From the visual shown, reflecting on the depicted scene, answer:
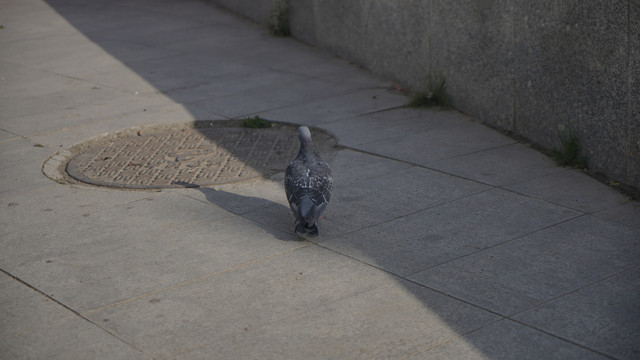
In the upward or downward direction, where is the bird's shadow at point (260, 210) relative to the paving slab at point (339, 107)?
downward

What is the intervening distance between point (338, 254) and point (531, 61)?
3293 mm

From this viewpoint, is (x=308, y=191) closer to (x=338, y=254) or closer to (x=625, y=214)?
(x=338, y=254)

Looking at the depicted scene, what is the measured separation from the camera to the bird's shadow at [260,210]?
17.9ft

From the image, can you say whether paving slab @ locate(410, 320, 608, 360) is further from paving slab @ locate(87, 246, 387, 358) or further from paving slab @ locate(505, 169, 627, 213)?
paving slab @ locate(505, 169, 627, 213)

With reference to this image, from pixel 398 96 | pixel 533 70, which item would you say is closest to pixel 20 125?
pixel 398 96

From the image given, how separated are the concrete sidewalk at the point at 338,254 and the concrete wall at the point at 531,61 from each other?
31 centimetres

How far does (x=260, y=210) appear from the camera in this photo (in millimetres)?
5836

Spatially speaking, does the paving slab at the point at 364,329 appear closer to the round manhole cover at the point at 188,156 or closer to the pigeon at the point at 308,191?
the pigeon at the point at 308,191

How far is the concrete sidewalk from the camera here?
402cm

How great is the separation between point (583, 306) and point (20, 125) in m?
6.46

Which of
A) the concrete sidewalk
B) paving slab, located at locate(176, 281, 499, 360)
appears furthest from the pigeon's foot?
paving slab, located at locate(176, 281, 499, 360)

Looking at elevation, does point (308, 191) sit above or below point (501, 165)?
above

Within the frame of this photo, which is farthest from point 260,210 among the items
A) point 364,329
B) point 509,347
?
point 509,347

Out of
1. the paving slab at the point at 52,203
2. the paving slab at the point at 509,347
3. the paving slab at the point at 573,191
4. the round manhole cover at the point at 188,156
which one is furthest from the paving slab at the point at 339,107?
the paving slab at the point at 509,347
